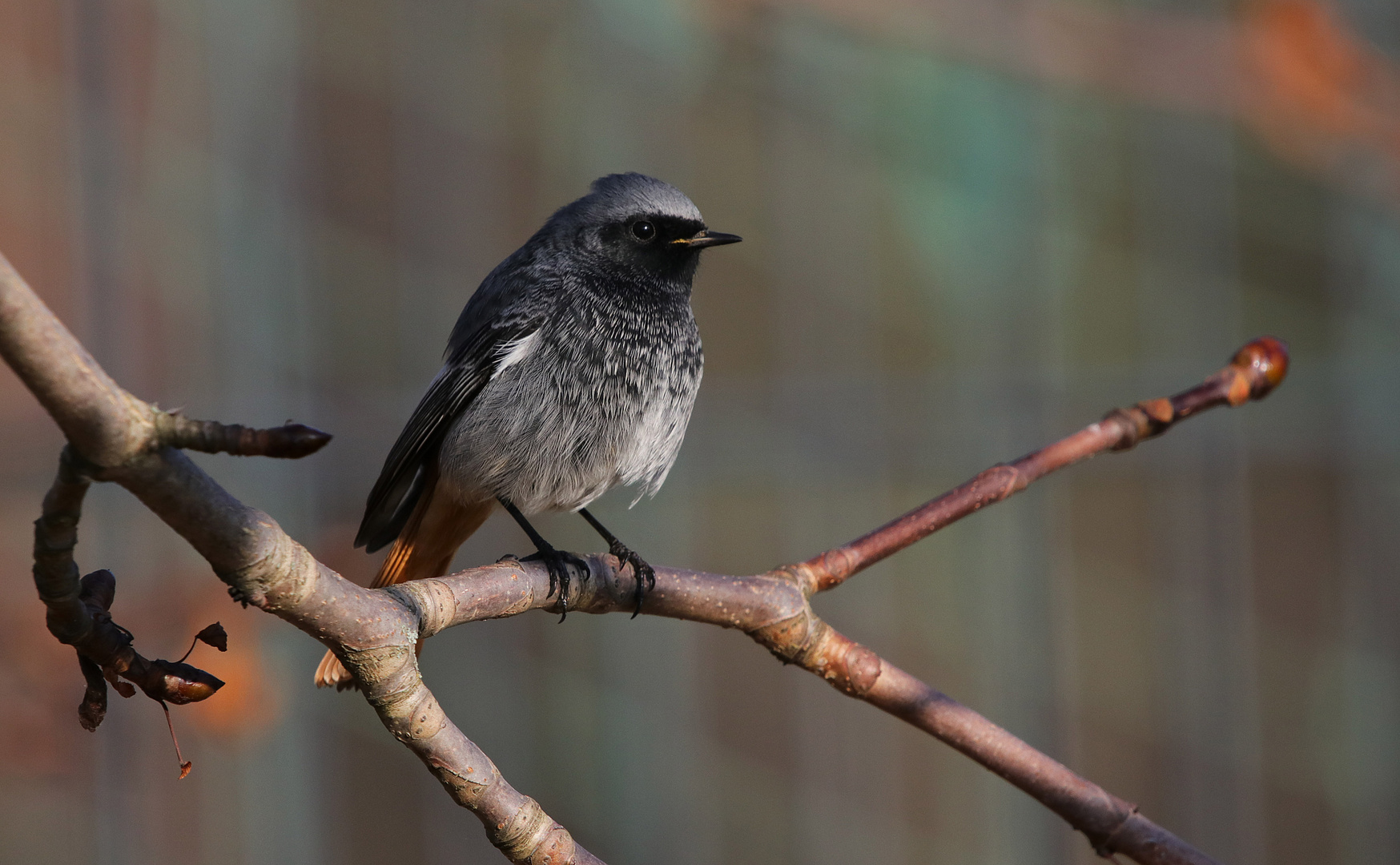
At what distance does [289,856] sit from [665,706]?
2.09 m

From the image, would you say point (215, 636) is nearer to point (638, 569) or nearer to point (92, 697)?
point (92, 697)

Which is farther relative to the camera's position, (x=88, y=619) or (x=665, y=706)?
(x=665, y=706)

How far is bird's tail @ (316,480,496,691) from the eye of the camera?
114 inches

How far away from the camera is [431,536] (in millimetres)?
2982

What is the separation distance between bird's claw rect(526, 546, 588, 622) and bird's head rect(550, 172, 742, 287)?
894mm

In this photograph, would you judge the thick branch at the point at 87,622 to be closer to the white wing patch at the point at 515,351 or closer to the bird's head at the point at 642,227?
the white wing patch at the point at 515,351

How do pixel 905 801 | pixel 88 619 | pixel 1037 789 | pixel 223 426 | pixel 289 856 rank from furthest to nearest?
pixel 905 801, pixel 289 856, pixel 1037 789, pixel 88 619, pixel 223 426

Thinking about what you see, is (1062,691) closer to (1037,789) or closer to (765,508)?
(765,508)

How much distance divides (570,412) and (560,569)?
67 centimetres

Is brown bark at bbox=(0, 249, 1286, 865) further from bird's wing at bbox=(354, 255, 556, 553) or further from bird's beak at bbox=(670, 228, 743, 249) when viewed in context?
bird's beak at bbox=(670, 228, 743, 249)

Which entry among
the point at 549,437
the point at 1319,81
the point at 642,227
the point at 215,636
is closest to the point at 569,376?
the point at 549,437

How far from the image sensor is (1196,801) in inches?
250

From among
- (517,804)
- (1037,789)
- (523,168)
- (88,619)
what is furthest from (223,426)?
(523,168)

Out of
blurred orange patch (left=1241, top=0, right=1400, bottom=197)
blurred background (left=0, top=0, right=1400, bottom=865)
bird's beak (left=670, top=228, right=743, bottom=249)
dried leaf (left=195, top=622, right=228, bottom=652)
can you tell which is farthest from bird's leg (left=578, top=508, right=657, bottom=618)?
blurred orange patch (left=1241, top=0, right=1400, bottom=197)
